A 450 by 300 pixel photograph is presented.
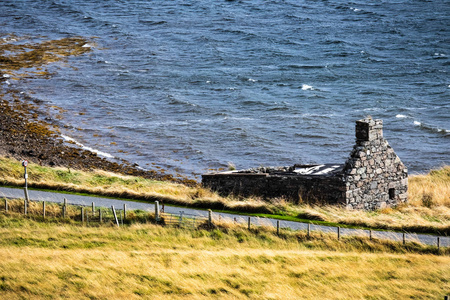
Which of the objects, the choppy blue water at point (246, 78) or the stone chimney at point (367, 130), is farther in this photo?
the choppy blue water at point (246, 78)

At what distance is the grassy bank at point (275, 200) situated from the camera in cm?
2922

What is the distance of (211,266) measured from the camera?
24.4 metres

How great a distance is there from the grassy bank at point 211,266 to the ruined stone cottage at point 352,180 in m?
4.88

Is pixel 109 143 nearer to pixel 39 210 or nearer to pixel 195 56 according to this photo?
pixel 39 210

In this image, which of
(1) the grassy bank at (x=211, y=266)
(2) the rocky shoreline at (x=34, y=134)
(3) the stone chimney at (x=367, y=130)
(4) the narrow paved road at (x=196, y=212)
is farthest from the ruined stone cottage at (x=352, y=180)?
(2) the rocky shoreline at (x=34, y=134)

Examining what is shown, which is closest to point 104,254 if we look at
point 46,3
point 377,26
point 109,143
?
point 109,143

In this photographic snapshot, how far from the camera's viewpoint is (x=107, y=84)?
3551 inches

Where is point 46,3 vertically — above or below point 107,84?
above

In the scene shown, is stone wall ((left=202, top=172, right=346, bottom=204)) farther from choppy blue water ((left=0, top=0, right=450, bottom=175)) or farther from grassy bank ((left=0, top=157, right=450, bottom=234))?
choppy blue water ((left=0, top=0, right=450, bottom=175))

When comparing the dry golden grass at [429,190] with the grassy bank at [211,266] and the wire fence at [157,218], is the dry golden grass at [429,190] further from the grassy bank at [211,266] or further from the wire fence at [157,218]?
the grassy bank at [211,266]

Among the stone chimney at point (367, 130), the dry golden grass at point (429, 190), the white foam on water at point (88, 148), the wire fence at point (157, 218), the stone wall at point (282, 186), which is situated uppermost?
the stone chimney at point (367, 130)

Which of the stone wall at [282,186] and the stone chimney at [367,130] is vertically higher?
the stone chimney at [367,130]

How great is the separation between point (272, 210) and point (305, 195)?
7.36 feet

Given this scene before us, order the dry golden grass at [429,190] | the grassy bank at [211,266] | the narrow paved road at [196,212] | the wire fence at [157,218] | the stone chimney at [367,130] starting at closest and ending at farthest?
the grassy bank at [211,266]
the narrow paved road at [196,212]
the wire fence at [157,218]
the stone chimney at [367,130]
the dry golden grass at [429,190]
